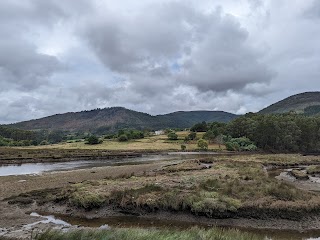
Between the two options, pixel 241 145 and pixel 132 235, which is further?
pixel 241 145

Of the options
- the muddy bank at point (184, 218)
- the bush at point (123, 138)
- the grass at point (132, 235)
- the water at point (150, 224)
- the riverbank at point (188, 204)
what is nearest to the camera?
the grass at point (132, 235)

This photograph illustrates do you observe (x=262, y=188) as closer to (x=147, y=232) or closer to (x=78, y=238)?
(x=147, y=232)

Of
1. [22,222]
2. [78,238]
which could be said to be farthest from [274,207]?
[22,222]

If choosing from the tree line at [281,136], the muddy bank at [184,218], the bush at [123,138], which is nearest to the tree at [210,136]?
the tree line at [281,136]

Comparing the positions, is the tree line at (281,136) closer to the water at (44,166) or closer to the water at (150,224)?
the water at (44,166)

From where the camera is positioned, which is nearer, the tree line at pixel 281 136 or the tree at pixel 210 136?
the tree line at pixel 281 136

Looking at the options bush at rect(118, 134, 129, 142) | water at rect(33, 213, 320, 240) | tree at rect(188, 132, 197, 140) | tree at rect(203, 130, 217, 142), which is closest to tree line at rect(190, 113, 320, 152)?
tree at rect(203, 130, 217, 142)

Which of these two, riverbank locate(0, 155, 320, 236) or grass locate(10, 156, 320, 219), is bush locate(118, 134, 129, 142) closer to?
riverbank locate(0, 155, 320, 236)

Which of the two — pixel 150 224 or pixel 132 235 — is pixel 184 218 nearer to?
pixel 150 224

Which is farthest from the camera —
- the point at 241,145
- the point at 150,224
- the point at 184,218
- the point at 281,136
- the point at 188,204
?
the point at 241,145

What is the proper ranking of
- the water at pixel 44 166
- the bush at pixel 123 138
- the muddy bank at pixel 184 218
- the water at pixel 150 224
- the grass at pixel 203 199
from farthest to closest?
the bush at pixel 123 138 → the water at pixel 44 166 → the grass at pixel 203 199 → the muddy bank at pixel 184 218 → the water at pixel 150 224

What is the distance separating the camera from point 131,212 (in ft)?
87.0

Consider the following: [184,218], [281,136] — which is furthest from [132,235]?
[281,136]

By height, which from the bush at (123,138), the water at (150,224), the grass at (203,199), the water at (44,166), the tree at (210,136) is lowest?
the water at (150,224)
